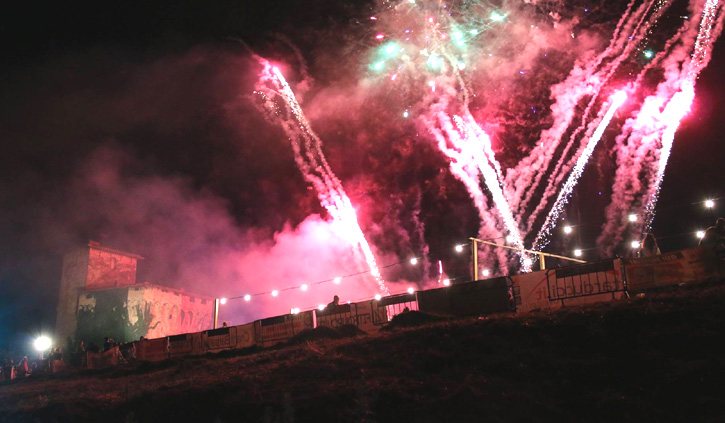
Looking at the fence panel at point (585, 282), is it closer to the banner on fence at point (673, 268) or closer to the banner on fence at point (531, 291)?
the banner on fence at point (531, 291)

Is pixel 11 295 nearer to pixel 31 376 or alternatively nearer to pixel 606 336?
pixel 31 376

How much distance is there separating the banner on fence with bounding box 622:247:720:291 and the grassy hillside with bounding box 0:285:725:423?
1.72 metres

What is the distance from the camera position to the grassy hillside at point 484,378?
8.15 m

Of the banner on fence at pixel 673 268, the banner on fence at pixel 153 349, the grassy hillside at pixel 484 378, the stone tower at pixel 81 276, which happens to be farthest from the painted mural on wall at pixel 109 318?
the banner on fence at pixel 673 268

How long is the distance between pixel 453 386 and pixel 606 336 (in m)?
3.40

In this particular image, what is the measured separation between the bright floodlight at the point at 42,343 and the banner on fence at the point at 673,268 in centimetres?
4439

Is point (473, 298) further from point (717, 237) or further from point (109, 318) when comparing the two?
point (109, 318)

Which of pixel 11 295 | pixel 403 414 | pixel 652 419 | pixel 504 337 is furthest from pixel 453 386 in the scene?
pixel 11 295

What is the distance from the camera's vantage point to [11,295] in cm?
4462

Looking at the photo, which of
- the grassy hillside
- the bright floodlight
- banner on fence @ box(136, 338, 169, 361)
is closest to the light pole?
the bright floodlight

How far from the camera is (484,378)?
9750 mm

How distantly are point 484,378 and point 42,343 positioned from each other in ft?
147

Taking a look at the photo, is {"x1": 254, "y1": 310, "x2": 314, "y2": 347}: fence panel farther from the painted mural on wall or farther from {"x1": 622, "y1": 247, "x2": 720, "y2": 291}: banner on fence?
the painted mural on wall

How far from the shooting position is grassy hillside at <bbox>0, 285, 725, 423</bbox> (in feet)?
26.7
